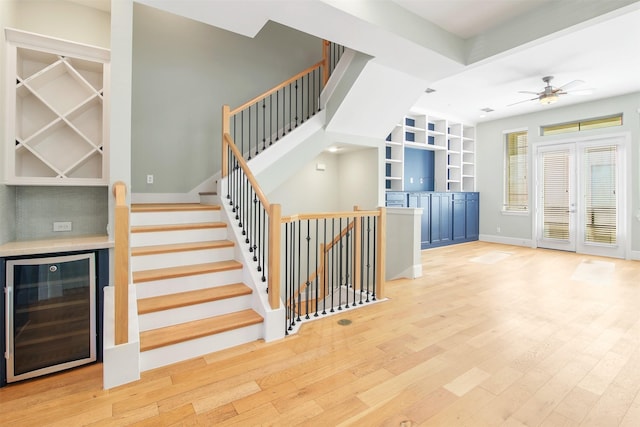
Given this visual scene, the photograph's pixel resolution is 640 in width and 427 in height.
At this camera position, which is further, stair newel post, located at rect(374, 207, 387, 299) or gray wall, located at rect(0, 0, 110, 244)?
stair newel post, located at rect(374, 207, 387, 299)

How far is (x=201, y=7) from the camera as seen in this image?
107 inches

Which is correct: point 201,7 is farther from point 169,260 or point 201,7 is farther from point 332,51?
point 332,51

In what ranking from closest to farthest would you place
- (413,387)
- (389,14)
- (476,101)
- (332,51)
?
(413,387) → (389,14) → (332,51) → (476,101)

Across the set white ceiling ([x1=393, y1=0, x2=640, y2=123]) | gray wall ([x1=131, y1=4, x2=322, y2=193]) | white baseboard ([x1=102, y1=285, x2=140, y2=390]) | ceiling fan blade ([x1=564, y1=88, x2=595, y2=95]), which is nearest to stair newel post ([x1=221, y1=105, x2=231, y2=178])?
gray wall ([x1=131, y1=4, x2=322, y2=193])

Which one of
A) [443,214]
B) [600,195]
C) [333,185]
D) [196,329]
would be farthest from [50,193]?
[600,195]

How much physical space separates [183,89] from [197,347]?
363 cm

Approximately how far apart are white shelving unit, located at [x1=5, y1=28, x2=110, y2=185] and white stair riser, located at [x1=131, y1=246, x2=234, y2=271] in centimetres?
74

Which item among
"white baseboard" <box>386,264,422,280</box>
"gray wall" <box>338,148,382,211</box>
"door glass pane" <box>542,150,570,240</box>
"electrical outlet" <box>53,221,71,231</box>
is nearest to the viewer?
"electrical outlet" <box>53,221,71,231</box>

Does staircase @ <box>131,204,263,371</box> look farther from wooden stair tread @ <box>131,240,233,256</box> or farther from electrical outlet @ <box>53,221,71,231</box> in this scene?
electrical outlet @ <box>53,221,71,231</box>

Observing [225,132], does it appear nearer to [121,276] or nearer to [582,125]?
[121,276]

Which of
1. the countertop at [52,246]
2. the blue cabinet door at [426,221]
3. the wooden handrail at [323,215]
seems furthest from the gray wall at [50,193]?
the blue cabinet door at [426,221]

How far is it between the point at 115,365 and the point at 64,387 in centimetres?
36

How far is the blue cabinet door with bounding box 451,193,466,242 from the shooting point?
24.8 ft

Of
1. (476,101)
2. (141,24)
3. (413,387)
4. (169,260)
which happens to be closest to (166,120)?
(141,24)
